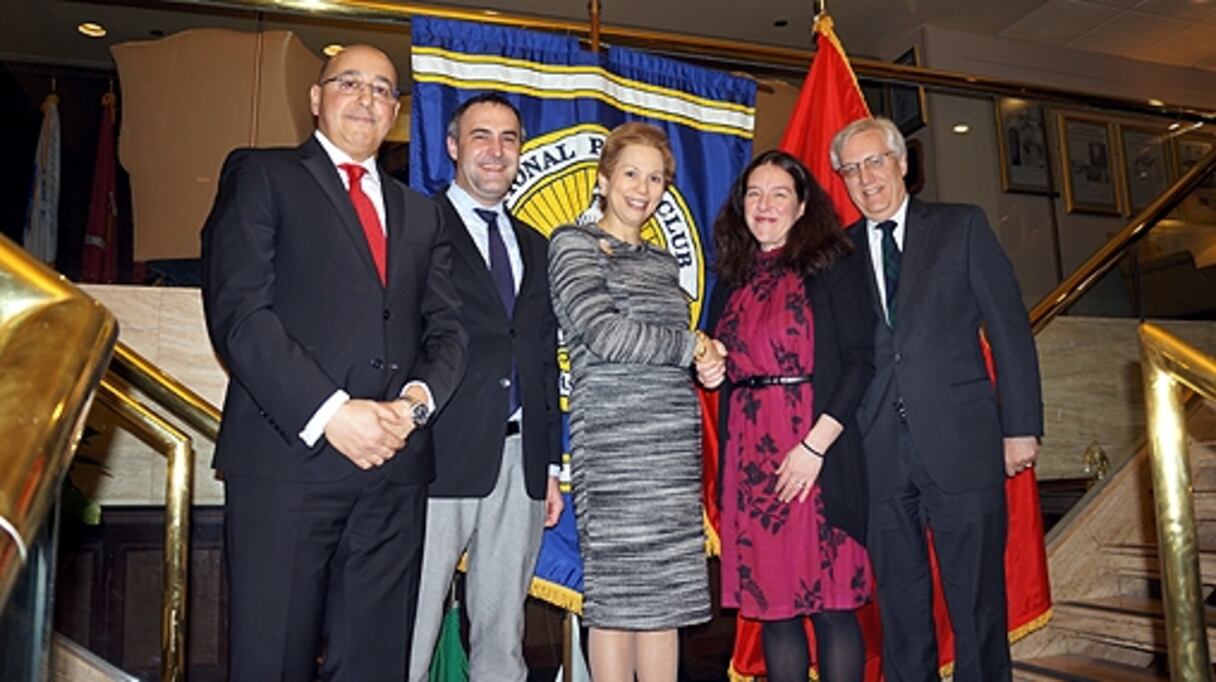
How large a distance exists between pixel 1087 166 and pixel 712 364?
4.71m

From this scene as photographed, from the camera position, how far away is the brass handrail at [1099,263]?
336cm

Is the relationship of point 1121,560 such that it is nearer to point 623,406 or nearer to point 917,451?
point 917,451

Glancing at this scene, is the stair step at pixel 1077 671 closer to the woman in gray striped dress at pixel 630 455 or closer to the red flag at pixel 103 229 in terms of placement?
the woman in gray striped dress at pixel 630 455

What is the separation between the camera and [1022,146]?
6043 mm

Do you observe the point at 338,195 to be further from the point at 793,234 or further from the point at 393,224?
the point at 793,234

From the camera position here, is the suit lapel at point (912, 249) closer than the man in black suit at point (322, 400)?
No

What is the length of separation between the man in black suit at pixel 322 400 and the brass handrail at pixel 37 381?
790mm

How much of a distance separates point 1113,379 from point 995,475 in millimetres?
3112

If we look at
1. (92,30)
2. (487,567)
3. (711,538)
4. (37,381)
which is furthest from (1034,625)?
(92,30)

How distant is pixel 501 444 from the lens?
215 centimetres

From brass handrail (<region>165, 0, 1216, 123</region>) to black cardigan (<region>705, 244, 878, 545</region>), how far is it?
1075 millimetres

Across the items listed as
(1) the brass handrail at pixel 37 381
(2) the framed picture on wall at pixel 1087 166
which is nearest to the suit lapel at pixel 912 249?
(1) the brass handrail at pixel 37 381

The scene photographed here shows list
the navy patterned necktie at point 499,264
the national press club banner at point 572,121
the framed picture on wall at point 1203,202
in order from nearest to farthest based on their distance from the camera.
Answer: the navy patterned necktie at point 499,264 → the national press club banner at point 572,121 → the framed picture on wall at point 1203,202

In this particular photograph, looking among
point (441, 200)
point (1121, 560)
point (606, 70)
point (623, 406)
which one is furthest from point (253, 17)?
point (1121, 560)
